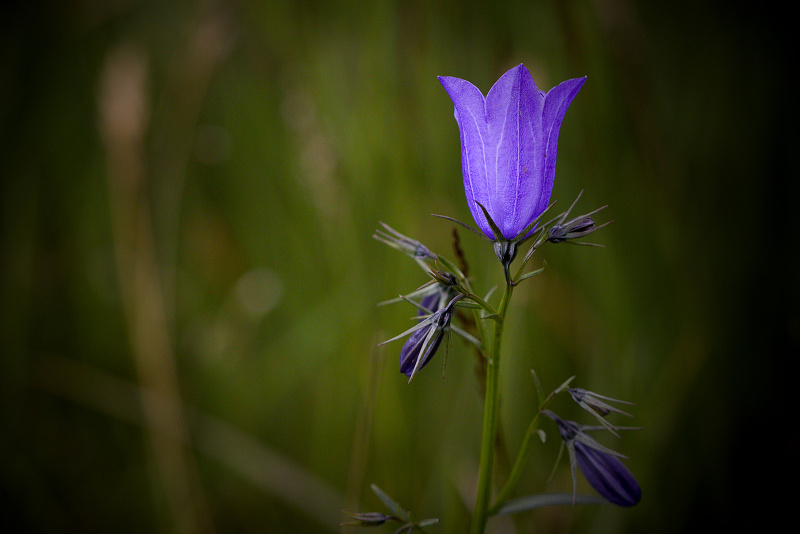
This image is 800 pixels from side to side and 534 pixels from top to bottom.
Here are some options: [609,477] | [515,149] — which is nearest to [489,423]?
[609,477]

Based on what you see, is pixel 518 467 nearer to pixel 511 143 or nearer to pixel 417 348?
pixel 417 348

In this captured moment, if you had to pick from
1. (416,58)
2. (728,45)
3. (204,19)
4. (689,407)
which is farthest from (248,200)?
(728,45)

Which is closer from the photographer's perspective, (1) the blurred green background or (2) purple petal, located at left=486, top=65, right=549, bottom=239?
(2) purple petal, located at left=486, top=65, right=549, bottom=239

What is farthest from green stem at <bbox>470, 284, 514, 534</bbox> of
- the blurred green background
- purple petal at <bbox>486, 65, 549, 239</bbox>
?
the blurred green background

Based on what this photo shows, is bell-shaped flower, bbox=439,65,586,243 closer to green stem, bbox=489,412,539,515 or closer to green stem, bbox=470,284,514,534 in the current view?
green stem, bbox=470,284,514,534

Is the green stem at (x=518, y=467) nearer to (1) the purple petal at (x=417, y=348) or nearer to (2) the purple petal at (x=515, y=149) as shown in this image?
(1) the purple petal at (x=417, y=348)
